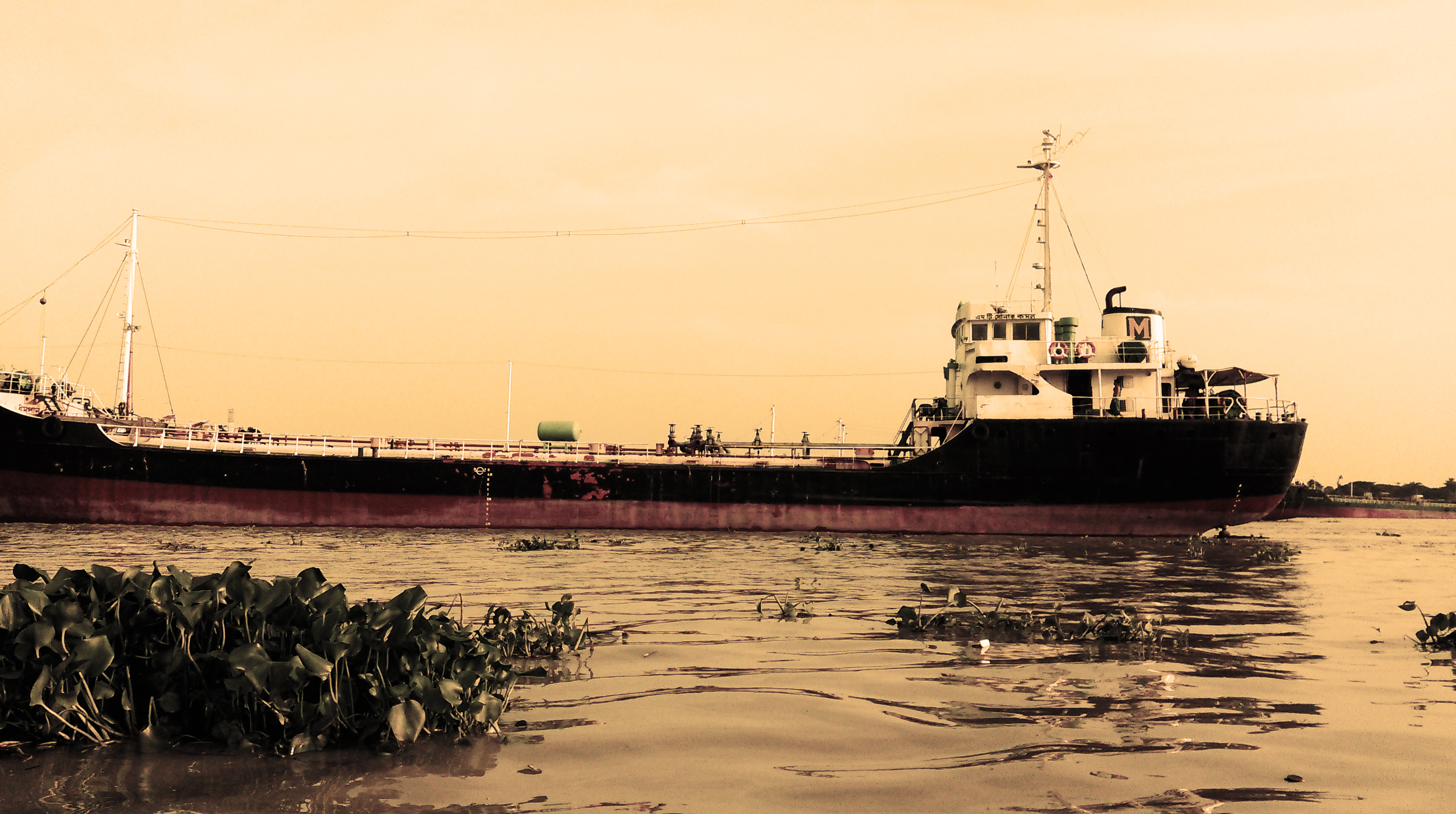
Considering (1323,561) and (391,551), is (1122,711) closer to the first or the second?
(391,551)

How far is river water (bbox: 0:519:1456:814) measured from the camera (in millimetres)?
3980

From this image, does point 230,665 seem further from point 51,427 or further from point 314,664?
point 51,427

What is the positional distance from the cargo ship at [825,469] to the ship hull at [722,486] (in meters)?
0.05

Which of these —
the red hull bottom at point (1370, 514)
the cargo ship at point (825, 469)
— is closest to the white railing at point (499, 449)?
the cargo ship at point (825, 469)

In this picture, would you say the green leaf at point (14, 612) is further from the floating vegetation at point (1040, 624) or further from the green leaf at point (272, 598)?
the floating vegetation at point (1040, 624)

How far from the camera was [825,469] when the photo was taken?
29047 millimetres

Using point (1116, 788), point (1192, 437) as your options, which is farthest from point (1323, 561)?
point (1116, 788)

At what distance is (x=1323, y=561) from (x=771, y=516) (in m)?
15.0

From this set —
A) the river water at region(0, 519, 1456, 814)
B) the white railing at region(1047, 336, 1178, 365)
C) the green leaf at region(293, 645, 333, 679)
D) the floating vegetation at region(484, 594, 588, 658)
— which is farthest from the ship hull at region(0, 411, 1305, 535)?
the green leaf at region(293, 645, 333, 679)

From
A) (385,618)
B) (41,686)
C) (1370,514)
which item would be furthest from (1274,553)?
(1370,514)

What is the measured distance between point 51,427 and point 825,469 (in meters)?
24.1

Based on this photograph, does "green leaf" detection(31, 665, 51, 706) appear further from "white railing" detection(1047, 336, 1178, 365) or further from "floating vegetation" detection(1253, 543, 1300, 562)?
"white railing" detection(1047, 336, 1178, 365)

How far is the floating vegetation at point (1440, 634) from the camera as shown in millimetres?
8000

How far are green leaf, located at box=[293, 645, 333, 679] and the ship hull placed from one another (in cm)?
2471
